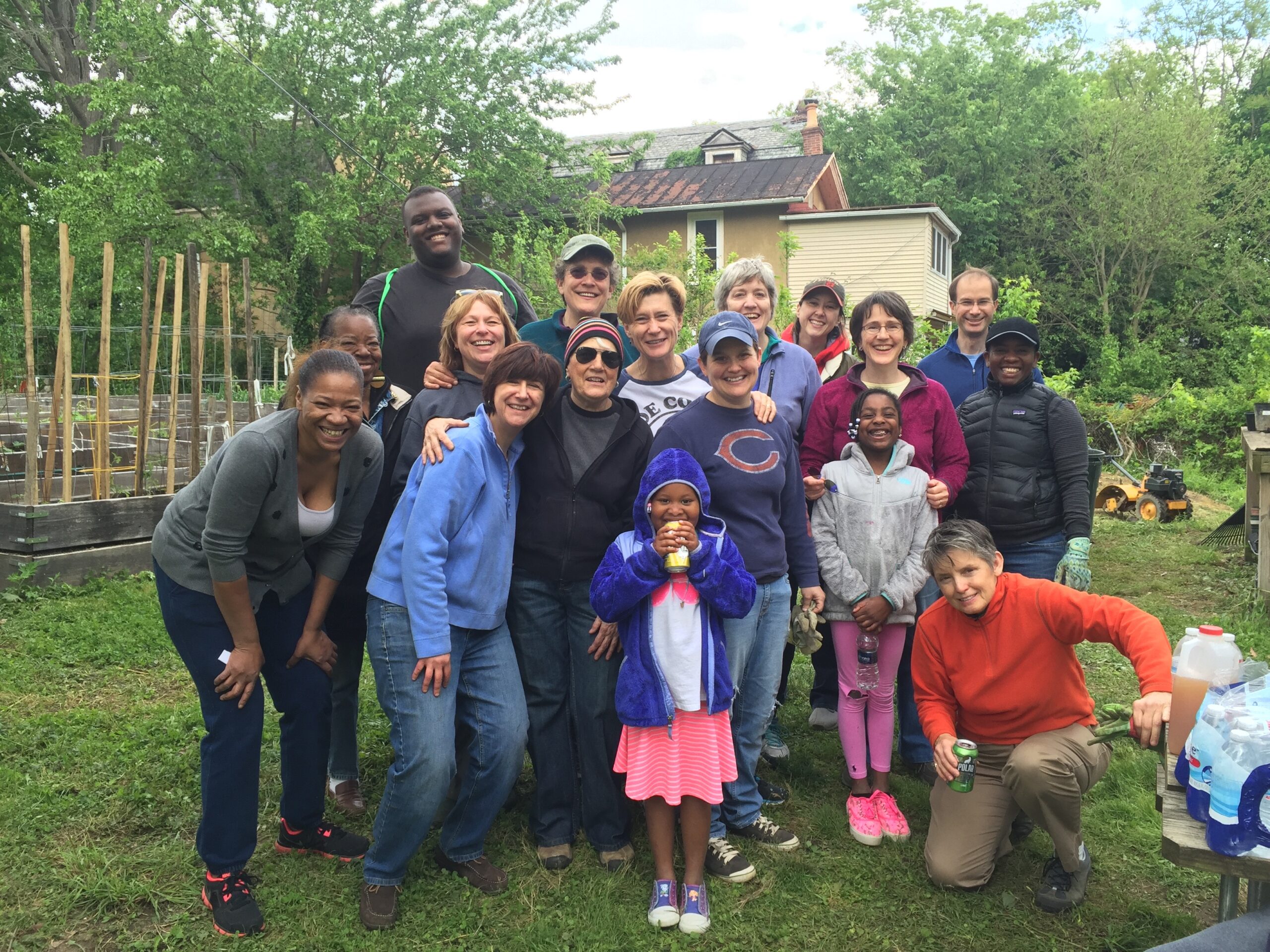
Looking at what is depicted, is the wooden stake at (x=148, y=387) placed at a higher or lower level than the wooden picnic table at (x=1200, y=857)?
higher

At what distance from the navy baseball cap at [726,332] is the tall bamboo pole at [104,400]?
5.57 m

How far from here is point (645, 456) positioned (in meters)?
3.65

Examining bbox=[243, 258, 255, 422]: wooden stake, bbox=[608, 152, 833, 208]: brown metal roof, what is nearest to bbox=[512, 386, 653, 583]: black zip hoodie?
bbox=[243, 258, 255, 422]: wooden stake

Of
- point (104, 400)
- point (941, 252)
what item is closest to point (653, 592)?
point (104, 400)

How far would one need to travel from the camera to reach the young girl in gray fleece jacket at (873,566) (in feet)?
13.0

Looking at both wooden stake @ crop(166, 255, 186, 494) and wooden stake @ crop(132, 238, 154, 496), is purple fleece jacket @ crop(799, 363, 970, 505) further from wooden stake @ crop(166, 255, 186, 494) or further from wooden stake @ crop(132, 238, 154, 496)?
wooden stake @ crop(166, 255, 186, 494)

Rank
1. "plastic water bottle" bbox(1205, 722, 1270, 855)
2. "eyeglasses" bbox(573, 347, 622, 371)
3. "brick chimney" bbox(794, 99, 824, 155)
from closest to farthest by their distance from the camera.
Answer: "plastic water bottle" bbox(1205, 722, 1270, 855) → "eyeglasses" bbox(573, 347, 622, 371) → "brick chimney" bbox(794, 99, 824, 155)

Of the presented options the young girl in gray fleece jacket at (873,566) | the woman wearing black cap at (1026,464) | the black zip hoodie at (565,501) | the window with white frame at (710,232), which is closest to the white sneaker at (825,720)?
the young girl in gray fleece jacket at (873,566)

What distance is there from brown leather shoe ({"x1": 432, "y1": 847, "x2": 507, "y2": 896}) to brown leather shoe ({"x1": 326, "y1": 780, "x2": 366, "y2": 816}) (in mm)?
701

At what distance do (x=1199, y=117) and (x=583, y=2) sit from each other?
18653 mm

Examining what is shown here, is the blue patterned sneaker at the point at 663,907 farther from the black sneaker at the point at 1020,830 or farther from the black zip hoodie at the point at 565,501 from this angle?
the black sneaker at the point at 1020,830

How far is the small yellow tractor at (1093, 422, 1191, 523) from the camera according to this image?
12242 millimetres

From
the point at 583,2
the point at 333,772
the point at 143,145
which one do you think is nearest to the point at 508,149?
the point at 583,2

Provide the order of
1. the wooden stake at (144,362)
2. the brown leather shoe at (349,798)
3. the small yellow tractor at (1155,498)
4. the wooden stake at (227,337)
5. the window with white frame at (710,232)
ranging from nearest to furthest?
the brown leather shoe at (349,798), the wooden stake at (144,362), the wooden stake at (227,337), the small yellow tractor at (1155,498), the window with white frame at (710,232)
